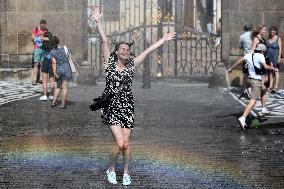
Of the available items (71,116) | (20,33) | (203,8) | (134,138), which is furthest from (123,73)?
(203,8)

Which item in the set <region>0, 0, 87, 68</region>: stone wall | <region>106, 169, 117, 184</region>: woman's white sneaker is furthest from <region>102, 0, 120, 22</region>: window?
<region>106, 169, 117, 184</region>: woman's white sneaker

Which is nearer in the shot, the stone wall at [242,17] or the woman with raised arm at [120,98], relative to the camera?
the woman with raised arm at [120,98]

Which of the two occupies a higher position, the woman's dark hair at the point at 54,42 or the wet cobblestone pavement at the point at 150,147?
the woman's dark hair at the point at 54,42

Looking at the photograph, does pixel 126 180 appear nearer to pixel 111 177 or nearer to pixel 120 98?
pixel 111 177

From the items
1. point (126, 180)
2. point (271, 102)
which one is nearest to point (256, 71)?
point (271, 102)

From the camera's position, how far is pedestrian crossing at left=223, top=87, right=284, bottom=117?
1232cm

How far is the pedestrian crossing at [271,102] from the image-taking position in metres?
12.3

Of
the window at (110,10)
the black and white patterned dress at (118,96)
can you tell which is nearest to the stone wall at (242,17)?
the window at (110,10)

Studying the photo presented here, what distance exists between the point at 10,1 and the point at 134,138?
10.4 meters

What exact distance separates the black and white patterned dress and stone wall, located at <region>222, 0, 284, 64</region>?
10760 mm

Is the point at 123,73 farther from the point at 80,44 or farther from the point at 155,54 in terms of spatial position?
the point at 155,54

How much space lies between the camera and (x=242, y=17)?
17.2 meters

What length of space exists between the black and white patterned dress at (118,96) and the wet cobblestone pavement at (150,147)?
2.35 feet

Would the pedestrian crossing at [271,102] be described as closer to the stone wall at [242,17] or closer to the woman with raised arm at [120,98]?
the stone wall at [242,17]
